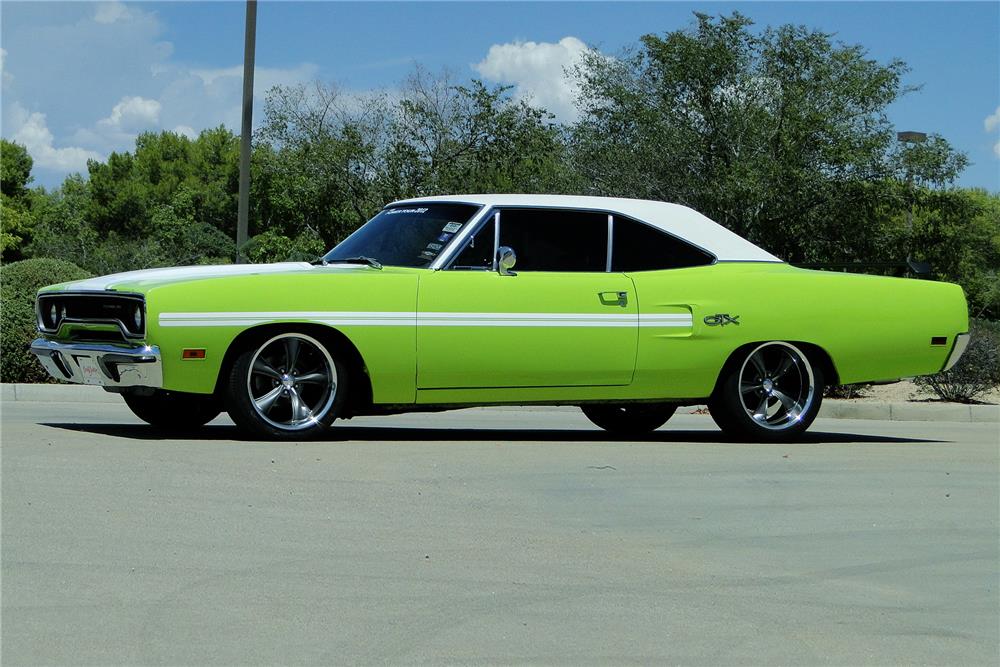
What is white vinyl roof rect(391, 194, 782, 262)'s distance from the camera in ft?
31.9

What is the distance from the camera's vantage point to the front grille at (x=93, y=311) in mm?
8758

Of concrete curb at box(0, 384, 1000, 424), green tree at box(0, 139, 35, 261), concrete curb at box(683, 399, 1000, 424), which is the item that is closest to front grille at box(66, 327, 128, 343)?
concrete curb at box(0, 384, 1000, 424)

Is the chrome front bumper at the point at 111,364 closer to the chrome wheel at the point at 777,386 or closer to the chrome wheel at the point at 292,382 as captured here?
the chrome wheel at the point at 292,382

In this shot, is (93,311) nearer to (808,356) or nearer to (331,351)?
(331,351)

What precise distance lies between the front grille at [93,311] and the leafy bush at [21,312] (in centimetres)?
704

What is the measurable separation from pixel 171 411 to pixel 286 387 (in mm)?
1552

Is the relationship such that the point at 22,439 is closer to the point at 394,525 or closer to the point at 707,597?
the point at 394,525

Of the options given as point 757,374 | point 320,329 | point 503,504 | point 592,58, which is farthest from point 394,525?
point 592,58

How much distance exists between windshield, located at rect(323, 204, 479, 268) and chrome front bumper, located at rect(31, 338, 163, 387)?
1.50 metres

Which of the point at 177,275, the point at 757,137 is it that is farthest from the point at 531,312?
the point at 757,137

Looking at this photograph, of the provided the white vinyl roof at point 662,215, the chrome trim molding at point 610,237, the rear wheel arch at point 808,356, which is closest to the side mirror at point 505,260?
the white vinyl roof at point 662,215

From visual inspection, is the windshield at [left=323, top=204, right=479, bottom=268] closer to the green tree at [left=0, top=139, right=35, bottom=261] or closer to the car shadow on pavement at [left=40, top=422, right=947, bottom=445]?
the car shadow on pavement at [left=40, top=422, right=947, bottom=445]

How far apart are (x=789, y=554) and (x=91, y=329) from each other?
4916 mm

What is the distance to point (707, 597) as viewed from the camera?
519cm
